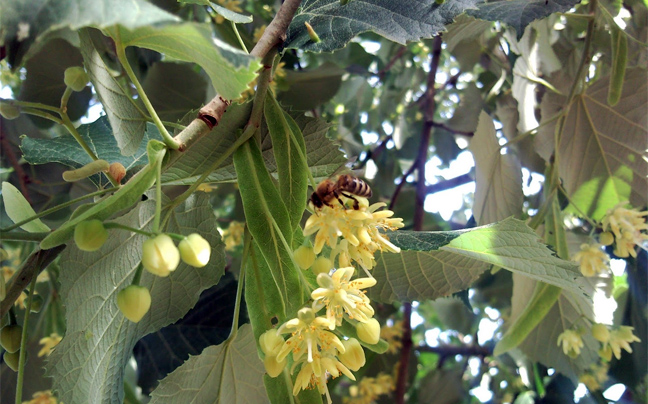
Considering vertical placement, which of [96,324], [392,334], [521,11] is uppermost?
[521,11]

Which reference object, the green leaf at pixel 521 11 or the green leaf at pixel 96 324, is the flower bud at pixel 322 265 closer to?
Answer: the green leaf at pixel 96 324

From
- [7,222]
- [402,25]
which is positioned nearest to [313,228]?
[402,25]

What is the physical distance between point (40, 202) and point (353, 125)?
1091 millimetres

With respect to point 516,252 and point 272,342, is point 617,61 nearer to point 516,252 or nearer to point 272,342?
point 516,252

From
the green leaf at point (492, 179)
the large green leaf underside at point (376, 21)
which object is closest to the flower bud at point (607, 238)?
the green leaf at point (492, 179)

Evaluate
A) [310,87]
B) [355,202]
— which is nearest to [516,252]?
[355,202]

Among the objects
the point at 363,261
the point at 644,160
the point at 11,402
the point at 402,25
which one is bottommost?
the point at 11,402

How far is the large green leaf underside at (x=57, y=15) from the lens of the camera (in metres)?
0.39

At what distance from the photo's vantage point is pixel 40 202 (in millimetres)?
1460

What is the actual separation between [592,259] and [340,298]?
0.83m

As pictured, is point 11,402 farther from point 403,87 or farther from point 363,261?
point 403,87

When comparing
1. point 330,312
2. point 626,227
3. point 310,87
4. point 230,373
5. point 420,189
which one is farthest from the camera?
point 420,189

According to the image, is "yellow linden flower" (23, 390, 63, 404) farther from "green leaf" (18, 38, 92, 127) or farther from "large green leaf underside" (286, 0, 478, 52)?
"large green leaf underside" (286, 0, 478, 52)

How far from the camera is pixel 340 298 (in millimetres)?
525
